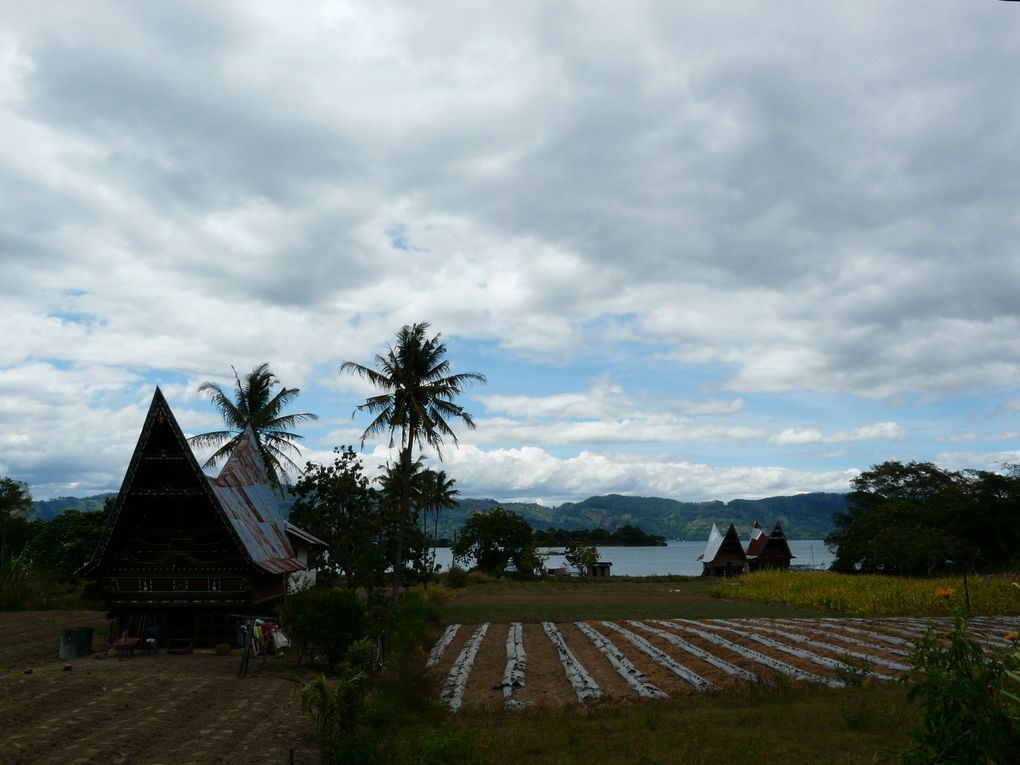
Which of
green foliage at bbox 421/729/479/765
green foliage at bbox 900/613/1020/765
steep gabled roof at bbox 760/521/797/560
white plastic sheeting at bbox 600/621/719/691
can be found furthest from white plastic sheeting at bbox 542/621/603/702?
steep gabled roof at bbox 760/521/797/560

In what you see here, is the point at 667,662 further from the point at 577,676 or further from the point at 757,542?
the point at 757,542

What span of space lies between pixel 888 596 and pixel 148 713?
28840 mm

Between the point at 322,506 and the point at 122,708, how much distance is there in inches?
646

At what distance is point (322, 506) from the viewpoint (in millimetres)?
30328

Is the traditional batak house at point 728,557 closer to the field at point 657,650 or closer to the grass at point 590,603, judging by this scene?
the grass at point 590,603

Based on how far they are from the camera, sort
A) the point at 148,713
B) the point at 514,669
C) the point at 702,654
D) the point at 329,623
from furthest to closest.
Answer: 1. the point at 702,654
2. the point at 329,623
3. the point at 514,669
4. the point at 148,713

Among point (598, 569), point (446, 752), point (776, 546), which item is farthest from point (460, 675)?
point (776, 546)

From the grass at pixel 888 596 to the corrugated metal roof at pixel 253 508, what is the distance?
22518mm

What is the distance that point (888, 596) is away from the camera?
31.2 meters

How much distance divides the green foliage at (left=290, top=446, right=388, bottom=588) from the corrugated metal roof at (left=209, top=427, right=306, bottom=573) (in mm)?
1698

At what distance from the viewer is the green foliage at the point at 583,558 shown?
221 feet

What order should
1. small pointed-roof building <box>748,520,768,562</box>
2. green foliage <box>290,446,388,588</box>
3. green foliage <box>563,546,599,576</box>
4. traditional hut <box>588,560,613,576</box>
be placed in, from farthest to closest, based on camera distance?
traditional hut <box>588,560,613,576</box> → green foliage <box>563,546,599,576</box> → small pointed-roof building <box>748,520,768,562</box> → green foliage <box>290,446,388,588</box>

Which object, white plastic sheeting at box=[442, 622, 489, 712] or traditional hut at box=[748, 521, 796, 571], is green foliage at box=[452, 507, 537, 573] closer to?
traditional hut at box=[748, 521, 796, 571]

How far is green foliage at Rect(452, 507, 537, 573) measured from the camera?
225 feet
